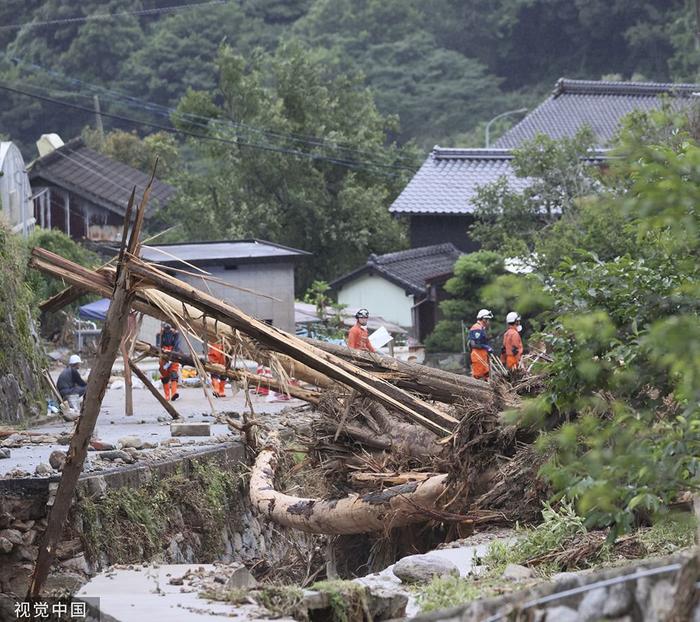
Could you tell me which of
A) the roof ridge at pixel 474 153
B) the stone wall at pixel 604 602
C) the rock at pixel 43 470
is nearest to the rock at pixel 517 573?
the stone wall at pixel 604 602

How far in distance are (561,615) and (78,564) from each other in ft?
25.4

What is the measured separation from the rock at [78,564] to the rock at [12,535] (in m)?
0.50

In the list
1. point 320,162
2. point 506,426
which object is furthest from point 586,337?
point 320,162

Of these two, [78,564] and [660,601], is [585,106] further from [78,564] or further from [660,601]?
[660,601]

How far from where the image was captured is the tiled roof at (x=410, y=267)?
110ft

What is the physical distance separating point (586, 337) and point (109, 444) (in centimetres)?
940

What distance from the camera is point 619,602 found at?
17.5ft

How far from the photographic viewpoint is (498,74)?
61.8 meters

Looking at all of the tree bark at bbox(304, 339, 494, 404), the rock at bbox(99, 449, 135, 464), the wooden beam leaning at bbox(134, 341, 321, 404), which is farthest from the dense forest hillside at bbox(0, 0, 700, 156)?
the rock at bbox(99, 449, 135, 464)

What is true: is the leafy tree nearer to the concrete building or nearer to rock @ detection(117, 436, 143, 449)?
the concrete building

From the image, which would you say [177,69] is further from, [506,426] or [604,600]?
[604,600]

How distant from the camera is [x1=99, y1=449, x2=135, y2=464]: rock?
13784 millimetres

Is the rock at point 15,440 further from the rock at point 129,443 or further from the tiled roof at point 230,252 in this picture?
the tiled roof at point 230,252

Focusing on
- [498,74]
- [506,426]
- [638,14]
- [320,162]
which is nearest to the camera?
[506,426]
